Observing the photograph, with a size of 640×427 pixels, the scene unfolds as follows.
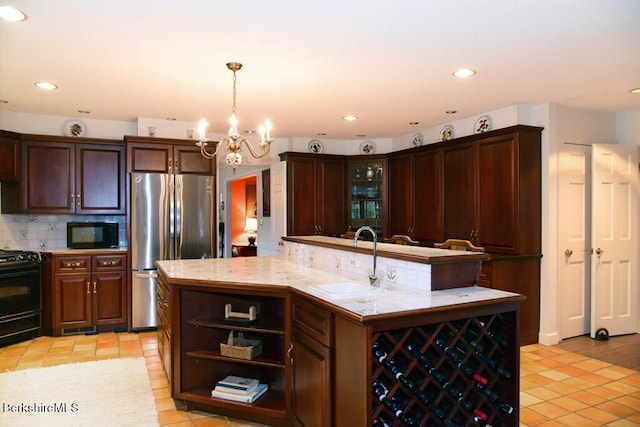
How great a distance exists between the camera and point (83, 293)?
15.3 feet

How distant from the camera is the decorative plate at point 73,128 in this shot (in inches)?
197

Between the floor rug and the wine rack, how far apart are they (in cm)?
168

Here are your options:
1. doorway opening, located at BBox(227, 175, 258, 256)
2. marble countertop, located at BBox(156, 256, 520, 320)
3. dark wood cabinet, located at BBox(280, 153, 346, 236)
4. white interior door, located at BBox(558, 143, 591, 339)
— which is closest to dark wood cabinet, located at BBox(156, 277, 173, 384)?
marble countertop, located at BBox(156, 256, 520, 320)

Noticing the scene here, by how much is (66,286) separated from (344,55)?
383 centimetres

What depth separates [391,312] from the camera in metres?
1.88

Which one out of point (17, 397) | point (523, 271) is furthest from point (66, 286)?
point (523, 271)

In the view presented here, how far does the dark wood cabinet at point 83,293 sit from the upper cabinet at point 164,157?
3.49 feet

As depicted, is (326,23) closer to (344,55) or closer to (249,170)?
(344,55)

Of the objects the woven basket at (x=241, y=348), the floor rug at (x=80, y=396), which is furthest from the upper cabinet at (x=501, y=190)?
the floor rug at (x=80, y=396)

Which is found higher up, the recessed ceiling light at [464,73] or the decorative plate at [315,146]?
the recessed ceiling light at [464,73]

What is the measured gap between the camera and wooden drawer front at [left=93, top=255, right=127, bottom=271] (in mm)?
4710

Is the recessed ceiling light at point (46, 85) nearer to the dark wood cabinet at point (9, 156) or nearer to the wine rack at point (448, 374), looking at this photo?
the dark wood cabinet at point (9, 156)

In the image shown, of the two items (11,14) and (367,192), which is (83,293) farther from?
(367,192)
